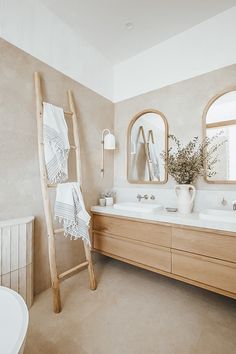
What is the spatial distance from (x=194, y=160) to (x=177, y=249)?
2.88 feet

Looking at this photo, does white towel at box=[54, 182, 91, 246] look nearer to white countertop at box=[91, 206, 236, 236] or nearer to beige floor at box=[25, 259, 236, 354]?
white countertop at box=[91, 206, 236, 236]

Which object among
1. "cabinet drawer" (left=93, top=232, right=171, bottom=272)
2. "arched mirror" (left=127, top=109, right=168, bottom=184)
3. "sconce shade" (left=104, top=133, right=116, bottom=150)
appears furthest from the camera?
"sconce shade" (left=104, top=133, right=116, bottom=150)

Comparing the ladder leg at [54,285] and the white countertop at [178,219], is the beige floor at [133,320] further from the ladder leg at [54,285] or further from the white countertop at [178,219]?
the white countertop at [178,219]

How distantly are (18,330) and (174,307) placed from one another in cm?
132

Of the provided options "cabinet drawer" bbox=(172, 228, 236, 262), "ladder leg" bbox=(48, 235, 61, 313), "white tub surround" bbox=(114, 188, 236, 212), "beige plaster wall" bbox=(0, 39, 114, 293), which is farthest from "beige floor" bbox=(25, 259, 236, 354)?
"white tub surround" bbox=(114, 188, 236, 212)

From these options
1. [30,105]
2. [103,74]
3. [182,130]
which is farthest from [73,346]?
[103,74]

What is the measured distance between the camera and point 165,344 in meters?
1.22

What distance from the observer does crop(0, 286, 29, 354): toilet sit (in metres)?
0.67

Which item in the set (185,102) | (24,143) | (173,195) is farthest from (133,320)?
(185,102)

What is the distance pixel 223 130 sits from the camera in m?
1.86

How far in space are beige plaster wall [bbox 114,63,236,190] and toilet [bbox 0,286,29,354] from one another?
1.75 metres

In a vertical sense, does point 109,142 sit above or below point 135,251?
above

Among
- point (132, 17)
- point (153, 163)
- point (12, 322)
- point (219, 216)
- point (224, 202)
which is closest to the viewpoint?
point (12, 322)

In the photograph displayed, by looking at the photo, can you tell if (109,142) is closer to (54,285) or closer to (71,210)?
(71,210)
